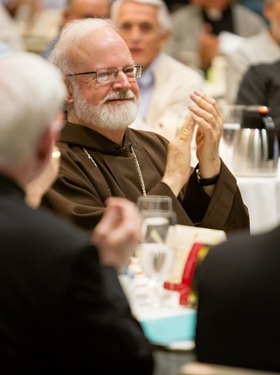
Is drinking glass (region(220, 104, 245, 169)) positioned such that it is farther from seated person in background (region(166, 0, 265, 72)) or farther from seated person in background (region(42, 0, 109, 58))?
seated person in background (region(166, 0, 265, 72))

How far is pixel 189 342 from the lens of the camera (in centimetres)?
253

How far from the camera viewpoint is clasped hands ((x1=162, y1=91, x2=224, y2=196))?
384cm

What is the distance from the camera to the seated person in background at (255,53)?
7.45 metres

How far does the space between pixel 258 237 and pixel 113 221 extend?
1.20 feet

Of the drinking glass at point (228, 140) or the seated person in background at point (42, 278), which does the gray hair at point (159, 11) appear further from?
the seated person in background at point (42, 278)

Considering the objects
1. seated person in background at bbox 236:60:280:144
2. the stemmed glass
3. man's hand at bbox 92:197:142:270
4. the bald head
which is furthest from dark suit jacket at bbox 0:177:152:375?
the bald head

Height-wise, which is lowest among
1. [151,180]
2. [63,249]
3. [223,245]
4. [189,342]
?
[151,180]

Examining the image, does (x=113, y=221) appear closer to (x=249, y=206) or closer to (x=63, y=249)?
(x=63, y=249)

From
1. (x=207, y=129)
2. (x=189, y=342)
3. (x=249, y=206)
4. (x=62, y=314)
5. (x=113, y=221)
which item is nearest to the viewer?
(x=62, y=314)

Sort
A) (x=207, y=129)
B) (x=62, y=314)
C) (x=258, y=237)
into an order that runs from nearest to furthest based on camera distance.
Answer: (x=62, y=314)
(x=258, y=237)
(x=207, y=129)

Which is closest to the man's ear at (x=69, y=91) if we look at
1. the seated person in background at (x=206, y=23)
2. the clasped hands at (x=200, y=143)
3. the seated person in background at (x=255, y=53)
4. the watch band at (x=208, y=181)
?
the clasped hands at (x=200, y=143)

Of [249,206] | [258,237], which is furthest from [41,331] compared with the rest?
[249,206]

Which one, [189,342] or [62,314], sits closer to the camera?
[62,314]

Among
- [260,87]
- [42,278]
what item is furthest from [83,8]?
[42,278]
